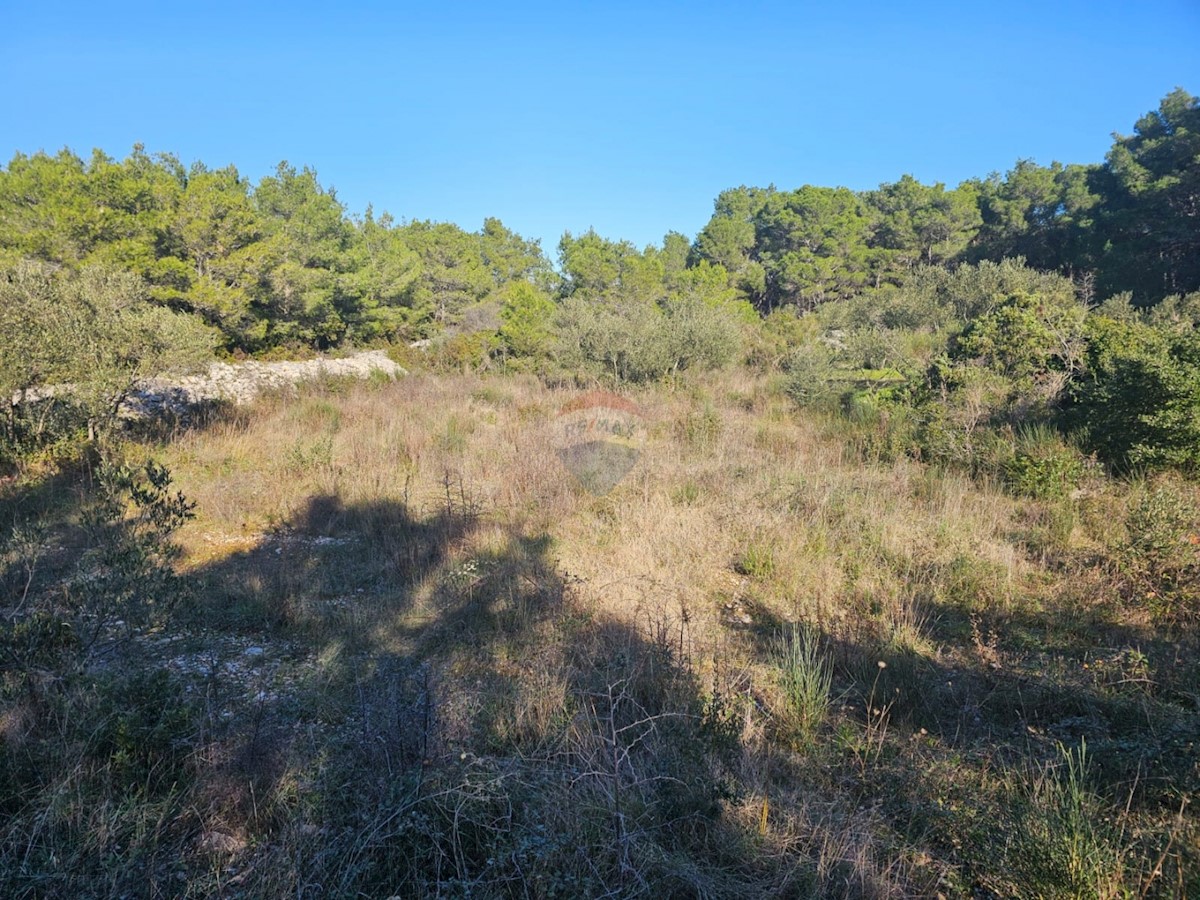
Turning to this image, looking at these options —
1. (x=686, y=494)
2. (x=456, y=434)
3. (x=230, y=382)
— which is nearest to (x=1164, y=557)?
(x=686, y=494)

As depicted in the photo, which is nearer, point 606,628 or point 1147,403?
point 606,628

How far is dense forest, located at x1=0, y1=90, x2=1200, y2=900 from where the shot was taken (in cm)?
181

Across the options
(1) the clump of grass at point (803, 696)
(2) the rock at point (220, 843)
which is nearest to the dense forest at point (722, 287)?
(1) the clump of grass at point (803, 696)

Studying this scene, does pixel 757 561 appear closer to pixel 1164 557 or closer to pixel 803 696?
pixel 803 696

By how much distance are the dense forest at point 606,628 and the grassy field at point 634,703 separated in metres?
0.02

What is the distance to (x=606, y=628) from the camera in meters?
3.53

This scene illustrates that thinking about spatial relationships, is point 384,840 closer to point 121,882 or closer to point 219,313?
point 121,882

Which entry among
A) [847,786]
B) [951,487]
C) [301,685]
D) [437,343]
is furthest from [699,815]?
[437,343]

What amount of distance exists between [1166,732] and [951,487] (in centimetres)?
351

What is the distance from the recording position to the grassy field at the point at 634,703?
5.74 feet

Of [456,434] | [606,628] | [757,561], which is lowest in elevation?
[606,628]

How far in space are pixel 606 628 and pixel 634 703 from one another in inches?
37.9

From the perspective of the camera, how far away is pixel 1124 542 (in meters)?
3.94

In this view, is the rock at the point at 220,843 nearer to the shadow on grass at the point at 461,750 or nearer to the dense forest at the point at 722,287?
the shadow on grass at the point at 461,750
